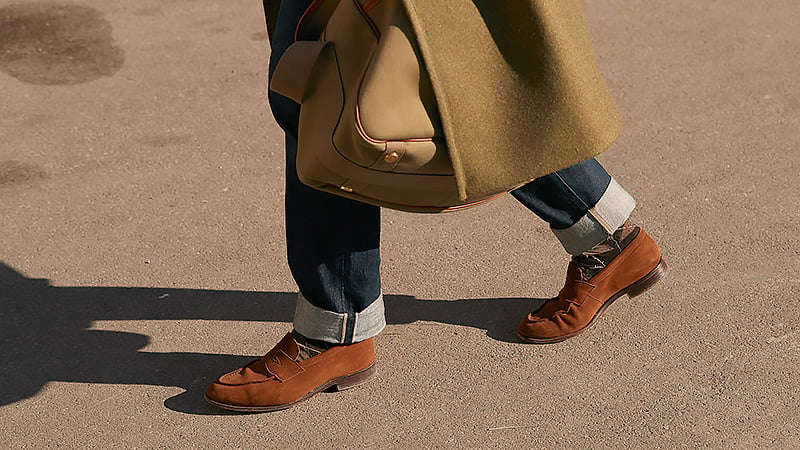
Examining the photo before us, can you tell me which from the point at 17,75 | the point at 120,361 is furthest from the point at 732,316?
the point at 17,75

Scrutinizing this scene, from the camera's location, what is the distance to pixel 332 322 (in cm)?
268

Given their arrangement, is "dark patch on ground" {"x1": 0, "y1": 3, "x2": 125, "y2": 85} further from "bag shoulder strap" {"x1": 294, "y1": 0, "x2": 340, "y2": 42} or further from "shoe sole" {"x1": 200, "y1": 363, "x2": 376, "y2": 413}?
"bag shoulder strap" {"x1": 294, "y1": 0, "x2": 340, "y2": 42}

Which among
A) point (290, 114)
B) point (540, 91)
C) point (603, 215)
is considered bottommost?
point (603, 215)

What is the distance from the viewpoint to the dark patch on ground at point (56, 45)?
4336 millimetres

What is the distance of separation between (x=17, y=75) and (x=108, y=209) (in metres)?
1.09

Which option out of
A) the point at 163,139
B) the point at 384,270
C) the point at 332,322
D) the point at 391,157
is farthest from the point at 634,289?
the point at 163,139

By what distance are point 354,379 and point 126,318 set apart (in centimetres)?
68

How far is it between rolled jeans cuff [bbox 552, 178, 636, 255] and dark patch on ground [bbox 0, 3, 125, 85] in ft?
7.24

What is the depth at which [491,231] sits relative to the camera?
3424 mm

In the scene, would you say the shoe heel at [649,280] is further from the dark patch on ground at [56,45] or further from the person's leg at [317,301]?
the dark patch on ground at [56,45]

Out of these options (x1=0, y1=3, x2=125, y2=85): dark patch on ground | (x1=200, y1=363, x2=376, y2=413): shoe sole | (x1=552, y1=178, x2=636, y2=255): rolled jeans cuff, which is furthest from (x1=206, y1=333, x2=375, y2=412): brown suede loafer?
(x1=0, y1=3, x2=125, y2=85): dark patch on ground

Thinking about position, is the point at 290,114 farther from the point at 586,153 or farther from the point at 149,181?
the point at 149,181

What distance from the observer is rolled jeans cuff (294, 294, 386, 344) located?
268cm

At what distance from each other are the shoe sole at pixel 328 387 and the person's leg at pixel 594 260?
44 centimetres
